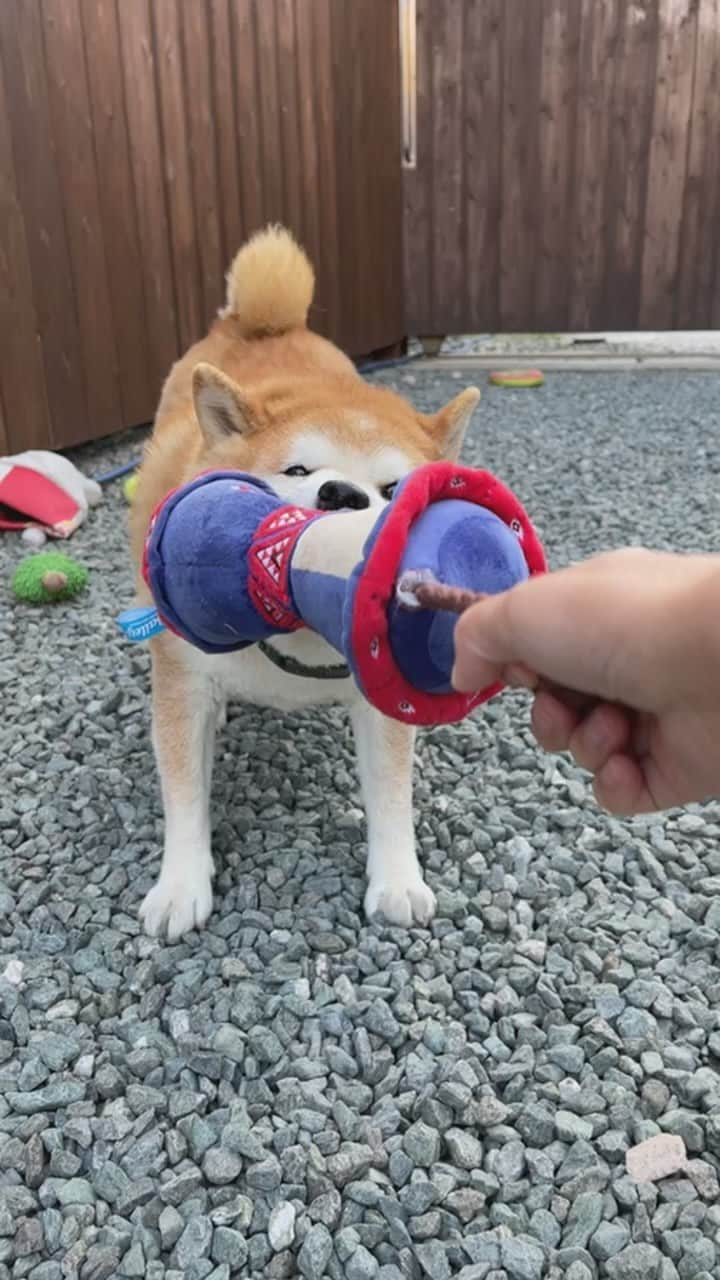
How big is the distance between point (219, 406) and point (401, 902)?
744 millimetres

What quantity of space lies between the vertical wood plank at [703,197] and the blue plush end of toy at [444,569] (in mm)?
5840

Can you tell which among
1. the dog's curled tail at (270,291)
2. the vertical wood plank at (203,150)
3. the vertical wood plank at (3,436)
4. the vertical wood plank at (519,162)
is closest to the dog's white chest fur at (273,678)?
the dog's curled tail at (270,291)

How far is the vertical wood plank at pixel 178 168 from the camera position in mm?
3949

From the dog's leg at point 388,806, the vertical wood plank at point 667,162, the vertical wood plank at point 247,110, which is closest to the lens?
the dog's leg at point 388,806

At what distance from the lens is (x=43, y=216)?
346 cm

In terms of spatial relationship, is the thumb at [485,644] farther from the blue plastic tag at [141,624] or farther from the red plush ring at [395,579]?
the blue plastic tag at [141,624]

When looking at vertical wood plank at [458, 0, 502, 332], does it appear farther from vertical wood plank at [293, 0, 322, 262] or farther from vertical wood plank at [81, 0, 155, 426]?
vertical wood plank at [81, 0, 155, 426]

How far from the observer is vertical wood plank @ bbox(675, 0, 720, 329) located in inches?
223

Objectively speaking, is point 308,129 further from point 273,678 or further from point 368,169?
point 273,678

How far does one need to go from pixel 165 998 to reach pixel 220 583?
581mm

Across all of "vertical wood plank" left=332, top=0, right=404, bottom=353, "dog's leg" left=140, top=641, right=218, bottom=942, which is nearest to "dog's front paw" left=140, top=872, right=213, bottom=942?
"dog's leg" left=140, top=641, right=218, bottom=942

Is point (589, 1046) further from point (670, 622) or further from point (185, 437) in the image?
point (185, 437)

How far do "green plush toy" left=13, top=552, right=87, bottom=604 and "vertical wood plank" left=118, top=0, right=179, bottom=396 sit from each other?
1.72 m

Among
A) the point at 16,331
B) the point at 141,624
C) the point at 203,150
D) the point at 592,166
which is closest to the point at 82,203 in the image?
the point at 16,331
